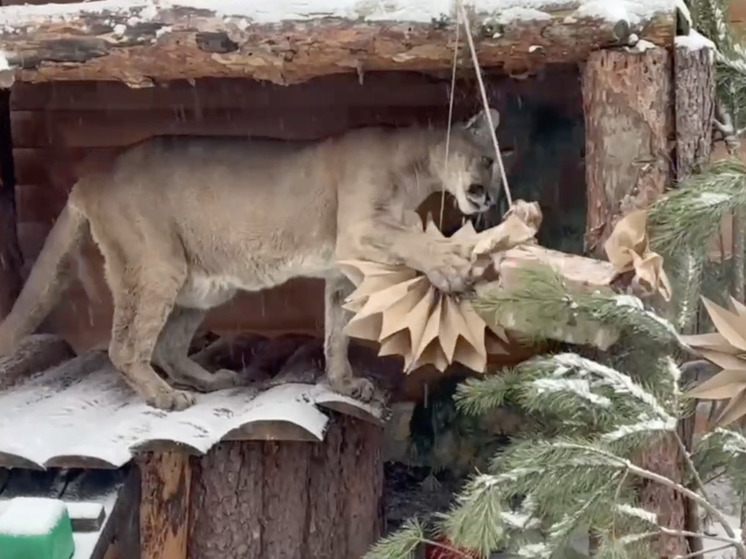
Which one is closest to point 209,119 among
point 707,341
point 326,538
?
point 326,538

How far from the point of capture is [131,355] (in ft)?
7.76

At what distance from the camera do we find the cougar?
2307 millimetres

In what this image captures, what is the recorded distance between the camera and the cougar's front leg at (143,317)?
2.35 metres

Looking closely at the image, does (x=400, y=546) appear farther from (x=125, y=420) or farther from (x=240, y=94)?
(x=240, y=94)

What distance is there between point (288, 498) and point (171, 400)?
0.34 metres

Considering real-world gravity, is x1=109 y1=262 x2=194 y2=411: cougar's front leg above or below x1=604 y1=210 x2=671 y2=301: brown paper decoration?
below

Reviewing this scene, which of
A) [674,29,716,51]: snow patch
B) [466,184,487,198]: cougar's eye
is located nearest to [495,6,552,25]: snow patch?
[674,29,716,51]: snow patch

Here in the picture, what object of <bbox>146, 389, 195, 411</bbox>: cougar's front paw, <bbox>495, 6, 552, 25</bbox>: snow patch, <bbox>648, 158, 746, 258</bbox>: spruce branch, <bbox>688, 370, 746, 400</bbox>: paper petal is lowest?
<bbox>146, 389, 195, 411</bbox>: cougar's front paw

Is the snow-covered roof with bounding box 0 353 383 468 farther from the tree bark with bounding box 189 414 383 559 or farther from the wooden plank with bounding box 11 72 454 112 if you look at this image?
the wooden plank with bounding box 11 72 454 112

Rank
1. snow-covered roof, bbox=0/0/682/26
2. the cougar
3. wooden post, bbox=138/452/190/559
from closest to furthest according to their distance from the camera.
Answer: snow-covered roof, bbox=0/0/682/26 → wooden post, bbox=138/452/190/559 → the cougar

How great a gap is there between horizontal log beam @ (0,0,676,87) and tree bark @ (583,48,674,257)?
39mm

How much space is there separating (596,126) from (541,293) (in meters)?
0.44

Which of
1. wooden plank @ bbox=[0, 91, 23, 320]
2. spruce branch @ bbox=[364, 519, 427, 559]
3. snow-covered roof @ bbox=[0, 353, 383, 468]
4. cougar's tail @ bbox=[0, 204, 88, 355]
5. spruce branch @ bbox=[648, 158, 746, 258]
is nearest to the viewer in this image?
spruce branch @ bbox=[648, 158, 746, 258]

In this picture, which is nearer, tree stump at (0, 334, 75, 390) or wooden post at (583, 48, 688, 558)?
wooden post at (583, 48, 688, 558)
